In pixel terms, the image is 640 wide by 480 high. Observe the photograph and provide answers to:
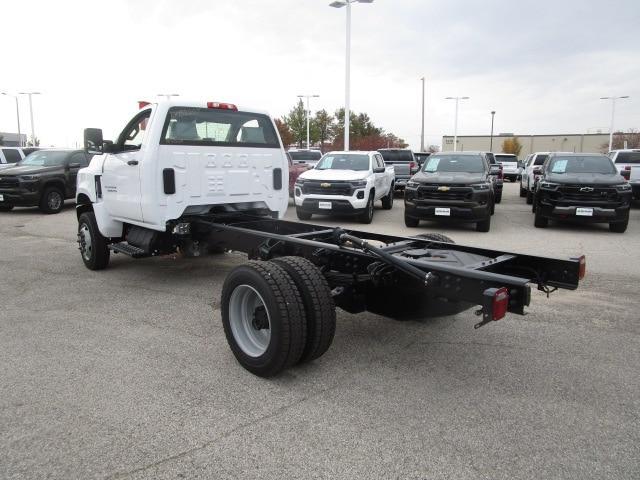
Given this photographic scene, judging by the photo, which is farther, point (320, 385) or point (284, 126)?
point (284, 126)

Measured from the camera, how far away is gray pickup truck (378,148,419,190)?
19.4 metres

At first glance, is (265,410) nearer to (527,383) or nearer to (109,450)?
(109,450)

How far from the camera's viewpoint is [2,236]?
34.9ft

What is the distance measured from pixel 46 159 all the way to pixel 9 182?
1.35 meters

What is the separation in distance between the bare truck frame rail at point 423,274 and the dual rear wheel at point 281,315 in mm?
357

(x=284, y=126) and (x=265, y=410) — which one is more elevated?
(x=284, y=126)

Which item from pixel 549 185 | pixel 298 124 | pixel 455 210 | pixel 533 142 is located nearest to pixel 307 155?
pixel 455 210

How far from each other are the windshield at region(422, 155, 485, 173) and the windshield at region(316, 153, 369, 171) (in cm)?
177

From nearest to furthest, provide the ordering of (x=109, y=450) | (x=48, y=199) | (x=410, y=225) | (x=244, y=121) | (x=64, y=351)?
(x=109, y=450) < (x=64, y=351) < (x=244, y=121) < (x=410, y=225) < (x=48, y=199)

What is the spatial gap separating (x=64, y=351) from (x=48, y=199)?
39.0 ft

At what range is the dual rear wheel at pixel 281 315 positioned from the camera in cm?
353

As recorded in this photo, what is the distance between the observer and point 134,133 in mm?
6223

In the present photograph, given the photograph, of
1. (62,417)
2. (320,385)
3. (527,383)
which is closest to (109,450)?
(62,417)

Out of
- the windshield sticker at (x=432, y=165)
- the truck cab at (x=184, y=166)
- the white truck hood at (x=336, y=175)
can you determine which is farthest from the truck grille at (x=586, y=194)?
the truck cab at (x=184, y=166)
